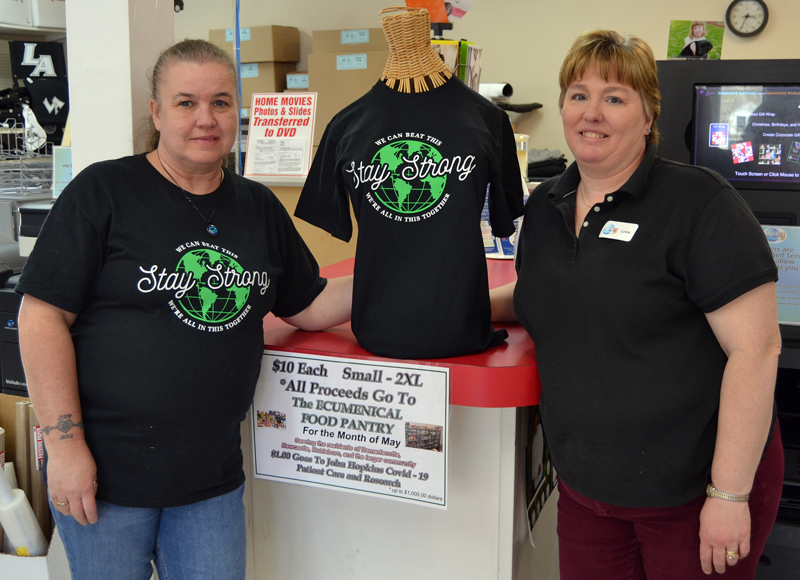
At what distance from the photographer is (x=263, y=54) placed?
569 centimetres

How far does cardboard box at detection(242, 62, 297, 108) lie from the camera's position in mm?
5738

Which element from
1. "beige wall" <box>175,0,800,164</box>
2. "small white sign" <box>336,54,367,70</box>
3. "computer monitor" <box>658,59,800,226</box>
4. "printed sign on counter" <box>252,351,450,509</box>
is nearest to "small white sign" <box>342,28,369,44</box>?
"beige wall" <box>175,0,800,164</box>

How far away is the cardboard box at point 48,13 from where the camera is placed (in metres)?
5.44

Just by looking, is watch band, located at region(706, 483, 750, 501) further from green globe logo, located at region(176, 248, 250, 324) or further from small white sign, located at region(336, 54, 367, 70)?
small white sign, located at region(336, 54, 367, 70)

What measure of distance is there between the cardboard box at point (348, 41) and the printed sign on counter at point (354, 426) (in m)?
3.96

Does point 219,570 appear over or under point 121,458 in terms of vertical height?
under

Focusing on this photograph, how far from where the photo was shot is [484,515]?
5.20 ft

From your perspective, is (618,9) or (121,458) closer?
(121,458)

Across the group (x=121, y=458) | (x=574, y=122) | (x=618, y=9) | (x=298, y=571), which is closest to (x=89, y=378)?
(x=121, y=458)

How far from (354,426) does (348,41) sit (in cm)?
413

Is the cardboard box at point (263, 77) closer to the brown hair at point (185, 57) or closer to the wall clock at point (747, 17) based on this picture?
the wall clock at point (747, 17)

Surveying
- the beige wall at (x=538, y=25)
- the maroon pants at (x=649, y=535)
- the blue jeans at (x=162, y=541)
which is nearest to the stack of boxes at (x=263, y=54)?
the beige wall at (x=538, y=25)

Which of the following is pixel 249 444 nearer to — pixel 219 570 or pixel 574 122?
pixel 219 570

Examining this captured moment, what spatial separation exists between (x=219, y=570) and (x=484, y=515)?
0.59 meters
